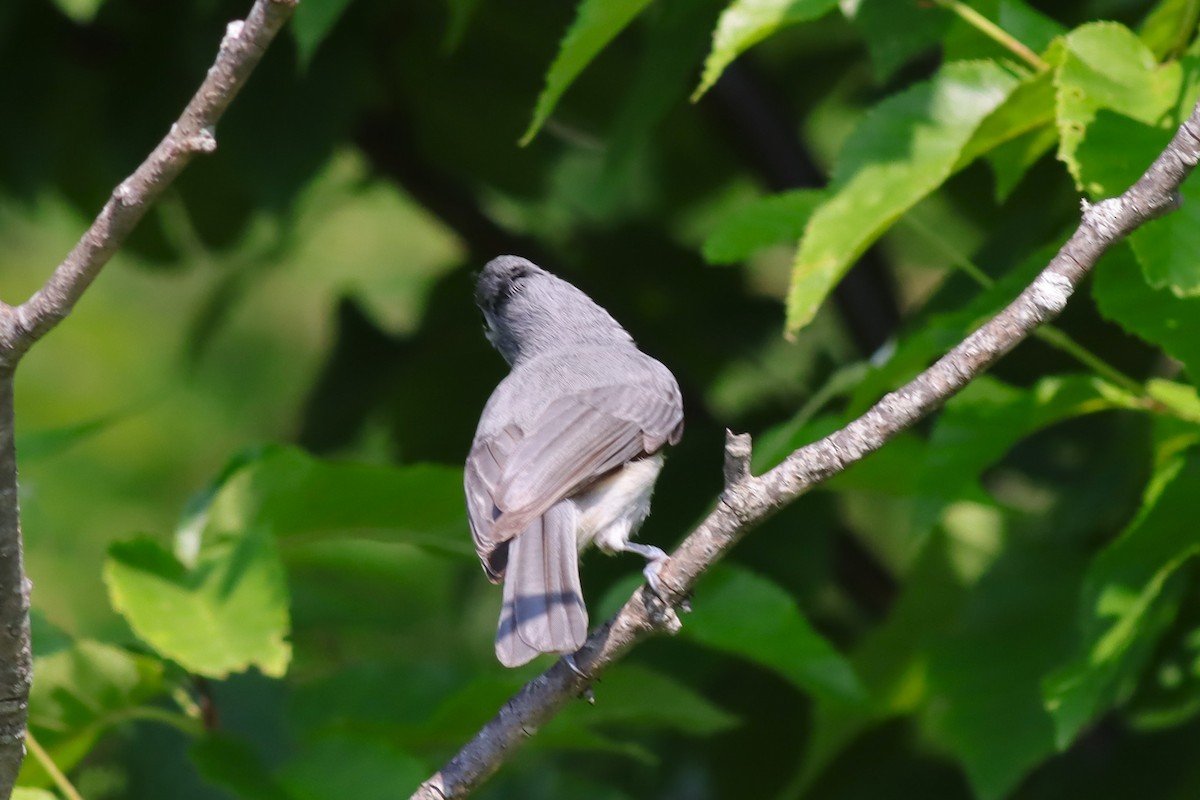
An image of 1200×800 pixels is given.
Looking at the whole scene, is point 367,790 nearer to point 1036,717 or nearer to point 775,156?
point 1036,717

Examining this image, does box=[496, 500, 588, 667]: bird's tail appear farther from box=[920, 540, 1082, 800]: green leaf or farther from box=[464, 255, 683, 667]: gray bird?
box=[920, 540, 1082, 800]: green leaf

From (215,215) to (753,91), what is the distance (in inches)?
62.4

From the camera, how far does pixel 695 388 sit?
13.5 feet

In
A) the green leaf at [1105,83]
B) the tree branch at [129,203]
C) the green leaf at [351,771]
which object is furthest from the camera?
Result: the green leaf at [351,771]

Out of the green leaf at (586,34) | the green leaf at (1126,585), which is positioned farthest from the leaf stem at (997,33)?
the green leaf at (1126,585)

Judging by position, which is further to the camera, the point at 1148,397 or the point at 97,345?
the point at 97,345

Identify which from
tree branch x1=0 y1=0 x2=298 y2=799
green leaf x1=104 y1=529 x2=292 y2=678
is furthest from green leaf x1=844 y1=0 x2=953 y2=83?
green leaf x1=104 y1=529 x2=292 y2=678

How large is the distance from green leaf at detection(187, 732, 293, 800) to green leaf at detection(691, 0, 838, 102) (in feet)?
4.74

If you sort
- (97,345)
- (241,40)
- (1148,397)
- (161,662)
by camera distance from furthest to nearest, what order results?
(97,345) → (161,662) → (1148,397) → (241,40)

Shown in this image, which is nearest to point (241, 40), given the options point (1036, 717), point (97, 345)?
A: point (1036, 717)

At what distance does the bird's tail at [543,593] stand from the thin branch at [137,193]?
32.2 inches

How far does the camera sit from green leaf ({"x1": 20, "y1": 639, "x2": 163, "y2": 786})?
2.62m

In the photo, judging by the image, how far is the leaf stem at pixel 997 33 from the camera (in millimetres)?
2525

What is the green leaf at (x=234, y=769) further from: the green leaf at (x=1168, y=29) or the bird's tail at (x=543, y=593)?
the green leaf at (x=1168, y=29)
